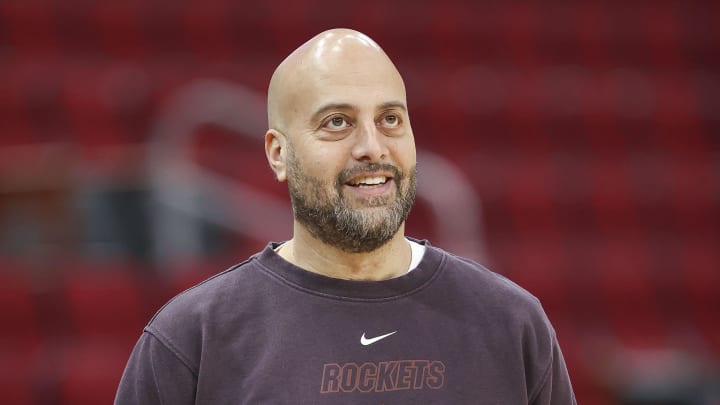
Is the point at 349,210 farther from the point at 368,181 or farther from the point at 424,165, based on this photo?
the point at 424,165

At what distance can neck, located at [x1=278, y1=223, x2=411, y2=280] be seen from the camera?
5.47 ft

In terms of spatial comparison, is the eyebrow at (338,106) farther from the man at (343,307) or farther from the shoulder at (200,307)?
the shoulder at (200,307)

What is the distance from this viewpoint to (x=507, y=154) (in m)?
5.29

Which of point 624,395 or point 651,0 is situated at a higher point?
point 651,0

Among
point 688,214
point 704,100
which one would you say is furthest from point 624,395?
point 704,100

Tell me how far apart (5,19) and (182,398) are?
4085 mm

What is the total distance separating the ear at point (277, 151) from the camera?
5.57 feet

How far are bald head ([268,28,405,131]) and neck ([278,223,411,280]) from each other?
0.19 m

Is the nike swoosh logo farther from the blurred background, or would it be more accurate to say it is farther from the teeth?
the blurred background

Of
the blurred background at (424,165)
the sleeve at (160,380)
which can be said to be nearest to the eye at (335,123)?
the sleeve at (160,380)

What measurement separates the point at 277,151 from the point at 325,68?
0.17 metres

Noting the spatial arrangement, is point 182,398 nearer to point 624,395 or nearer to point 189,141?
point 624,395

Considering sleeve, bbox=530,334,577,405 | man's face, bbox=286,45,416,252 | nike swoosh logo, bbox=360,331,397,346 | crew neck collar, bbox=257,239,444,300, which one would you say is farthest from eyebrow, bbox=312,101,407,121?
sleeve, bbox=530,334,577,405

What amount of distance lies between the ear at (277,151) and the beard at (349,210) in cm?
3
